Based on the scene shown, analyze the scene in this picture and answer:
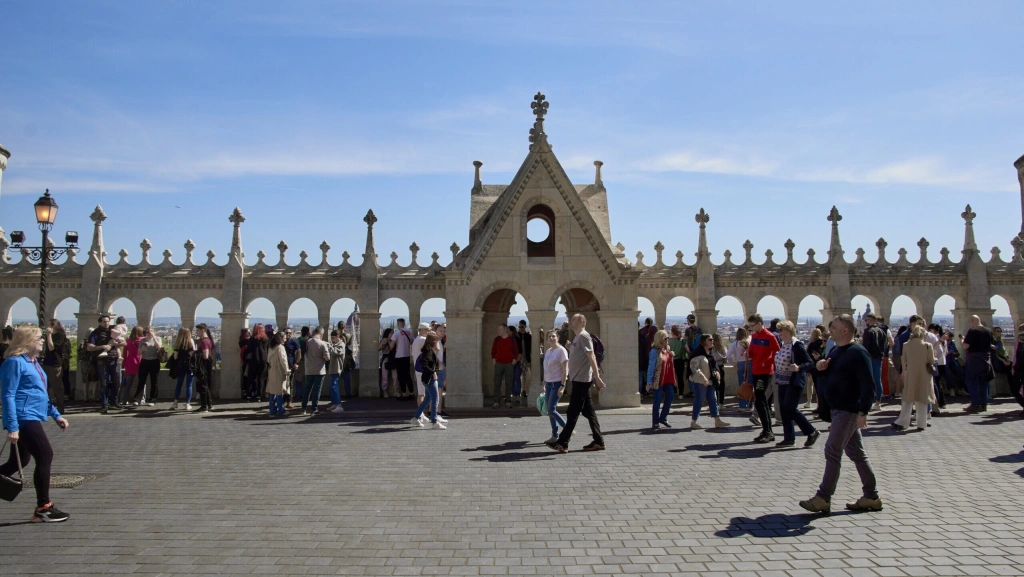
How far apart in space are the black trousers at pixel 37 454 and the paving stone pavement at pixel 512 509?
350 millimetres

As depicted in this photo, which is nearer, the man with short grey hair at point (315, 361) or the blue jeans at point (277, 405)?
the man with short grey hair at point (315, 361)

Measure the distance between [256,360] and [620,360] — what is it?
9.86 metres

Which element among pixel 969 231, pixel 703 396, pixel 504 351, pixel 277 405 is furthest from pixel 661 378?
pixel 969 231

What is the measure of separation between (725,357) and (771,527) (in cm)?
991

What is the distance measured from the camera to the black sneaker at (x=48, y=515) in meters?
7.01

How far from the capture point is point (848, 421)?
7.28 meters

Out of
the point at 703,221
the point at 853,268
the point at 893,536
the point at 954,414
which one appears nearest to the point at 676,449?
the point at 893,536

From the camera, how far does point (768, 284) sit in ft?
79.8

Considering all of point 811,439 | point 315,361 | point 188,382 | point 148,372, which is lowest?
point 811,439

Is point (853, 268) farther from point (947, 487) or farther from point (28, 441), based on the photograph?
point (28, 441)

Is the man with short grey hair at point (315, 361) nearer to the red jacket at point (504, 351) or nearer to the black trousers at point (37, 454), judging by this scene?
the red jacket at point (504, 351)

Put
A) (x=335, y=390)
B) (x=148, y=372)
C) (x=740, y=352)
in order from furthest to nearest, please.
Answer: (x=148, y=372) < (x=335, y=390) < (x=740, y=352)

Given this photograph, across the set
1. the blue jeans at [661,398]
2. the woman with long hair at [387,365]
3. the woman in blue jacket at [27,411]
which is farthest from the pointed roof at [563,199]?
the woman in blue jacket at [27,411]

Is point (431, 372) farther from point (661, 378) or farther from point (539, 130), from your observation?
point (539, 130)
